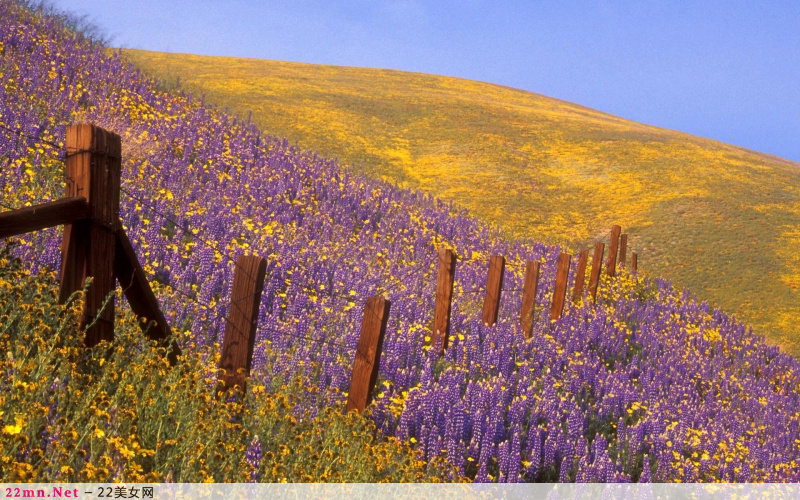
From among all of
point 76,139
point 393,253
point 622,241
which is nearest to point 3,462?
point 76,139

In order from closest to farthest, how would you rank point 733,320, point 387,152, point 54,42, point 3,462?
point 3,462
point 733,320
point 54,42
point 387,152

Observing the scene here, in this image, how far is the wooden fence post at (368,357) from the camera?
624 cm

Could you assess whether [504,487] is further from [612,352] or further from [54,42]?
[54,42]

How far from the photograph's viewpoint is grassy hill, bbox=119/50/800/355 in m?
21.3

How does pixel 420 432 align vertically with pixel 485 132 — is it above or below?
below

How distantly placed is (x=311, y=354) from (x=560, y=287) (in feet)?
20.5

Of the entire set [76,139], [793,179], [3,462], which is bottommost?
[3,462]

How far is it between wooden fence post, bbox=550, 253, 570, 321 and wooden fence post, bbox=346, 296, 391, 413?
6646mm

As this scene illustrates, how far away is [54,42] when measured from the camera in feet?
61.1

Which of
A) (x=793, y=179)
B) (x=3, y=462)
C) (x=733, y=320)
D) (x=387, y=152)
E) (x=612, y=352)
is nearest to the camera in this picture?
(x=3, y=462)

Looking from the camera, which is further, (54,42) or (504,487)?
(54,42)

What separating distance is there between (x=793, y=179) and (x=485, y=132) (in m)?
14.4

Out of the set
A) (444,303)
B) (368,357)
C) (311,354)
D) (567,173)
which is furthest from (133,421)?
(567,173)

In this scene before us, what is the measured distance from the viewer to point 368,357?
630cm
